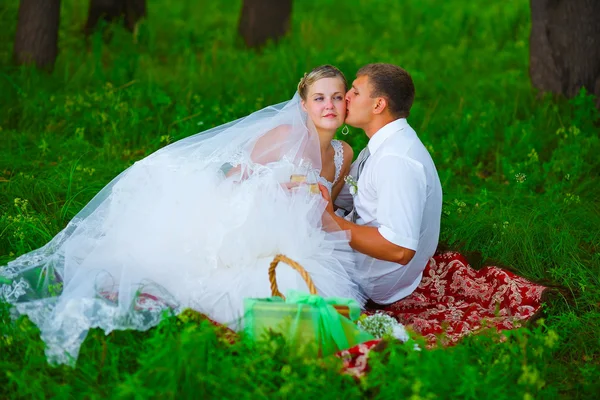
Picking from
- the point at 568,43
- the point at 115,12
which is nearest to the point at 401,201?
the point at 568,43

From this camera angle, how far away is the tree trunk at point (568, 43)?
26.0 ft

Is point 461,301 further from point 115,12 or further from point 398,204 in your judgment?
point 115,12

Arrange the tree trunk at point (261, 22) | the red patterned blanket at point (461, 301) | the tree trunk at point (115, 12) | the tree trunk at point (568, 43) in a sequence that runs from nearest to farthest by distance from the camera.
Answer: the red patterned blanket at point (461, 301)
the tree trunk at point (568, 43)
the tree trunk at point (115, 12)
the tree trunk at point (261, 22)

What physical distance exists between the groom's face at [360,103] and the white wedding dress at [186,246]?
311mm

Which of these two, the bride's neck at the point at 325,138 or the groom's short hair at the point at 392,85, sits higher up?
the groom's short hair at the point at 392,85

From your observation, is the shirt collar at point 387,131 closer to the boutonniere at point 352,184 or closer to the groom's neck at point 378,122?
the groom's neck at point 378,122

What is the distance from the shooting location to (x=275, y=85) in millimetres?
8602

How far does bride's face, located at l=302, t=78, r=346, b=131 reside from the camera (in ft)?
17.1

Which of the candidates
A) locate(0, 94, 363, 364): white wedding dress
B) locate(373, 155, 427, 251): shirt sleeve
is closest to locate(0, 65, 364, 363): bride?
locate(0, 94, 363, 364): white wedding dress

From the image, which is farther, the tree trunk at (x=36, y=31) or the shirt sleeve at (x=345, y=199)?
the tree trunk at (x=36, y=31)

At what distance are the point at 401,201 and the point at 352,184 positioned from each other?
2.30 ft

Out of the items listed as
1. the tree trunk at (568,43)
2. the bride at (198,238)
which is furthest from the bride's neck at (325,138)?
the tree trunk at (568,43)

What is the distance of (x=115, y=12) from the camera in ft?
36.6

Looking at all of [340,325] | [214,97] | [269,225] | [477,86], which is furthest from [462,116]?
[340,325]
